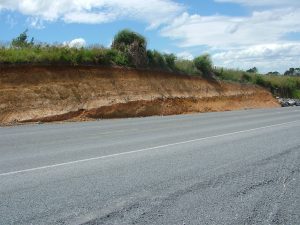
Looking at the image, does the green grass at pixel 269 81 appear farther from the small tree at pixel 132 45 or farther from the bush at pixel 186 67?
the small tree at pixel 132 45

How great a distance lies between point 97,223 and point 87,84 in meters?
24.0

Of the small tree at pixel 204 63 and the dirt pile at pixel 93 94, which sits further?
the small tree at pixel 204 63

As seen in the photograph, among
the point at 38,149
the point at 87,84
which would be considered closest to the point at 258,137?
the point at 38,149

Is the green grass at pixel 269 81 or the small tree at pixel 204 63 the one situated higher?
the small tree at pixel 204 63

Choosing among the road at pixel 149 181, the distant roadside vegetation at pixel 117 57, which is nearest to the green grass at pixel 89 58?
the distant roadside vegetation at pixel 117 57

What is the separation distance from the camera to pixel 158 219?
19.8ft

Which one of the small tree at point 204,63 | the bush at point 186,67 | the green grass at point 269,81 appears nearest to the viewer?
the bush at point 186,67

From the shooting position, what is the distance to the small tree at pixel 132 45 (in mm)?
34841

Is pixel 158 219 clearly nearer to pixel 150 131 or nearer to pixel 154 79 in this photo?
pixel 150 131

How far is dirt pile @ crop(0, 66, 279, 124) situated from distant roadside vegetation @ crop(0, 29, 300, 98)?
61 cm

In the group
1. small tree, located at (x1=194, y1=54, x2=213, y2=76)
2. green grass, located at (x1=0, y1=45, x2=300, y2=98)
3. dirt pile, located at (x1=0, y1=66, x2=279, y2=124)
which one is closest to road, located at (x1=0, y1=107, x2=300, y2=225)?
dirt pile, located at (x1=0, y1=66, x2=279, y2=124)

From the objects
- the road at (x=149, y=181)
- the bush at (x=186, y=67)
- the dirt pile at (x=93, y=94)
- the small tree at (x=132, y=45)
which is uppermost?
the small tree at (x=132, y=45)

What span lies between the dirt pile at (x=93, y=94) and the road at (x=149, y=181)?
10970mm

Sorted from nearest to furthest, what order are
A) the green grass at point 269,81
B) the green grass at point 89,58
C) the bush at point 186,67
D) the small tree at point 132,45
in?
the green grass at point 89,58, the small tree at point 132,45, the bush at point 186,67, the green grass at point 269,81
